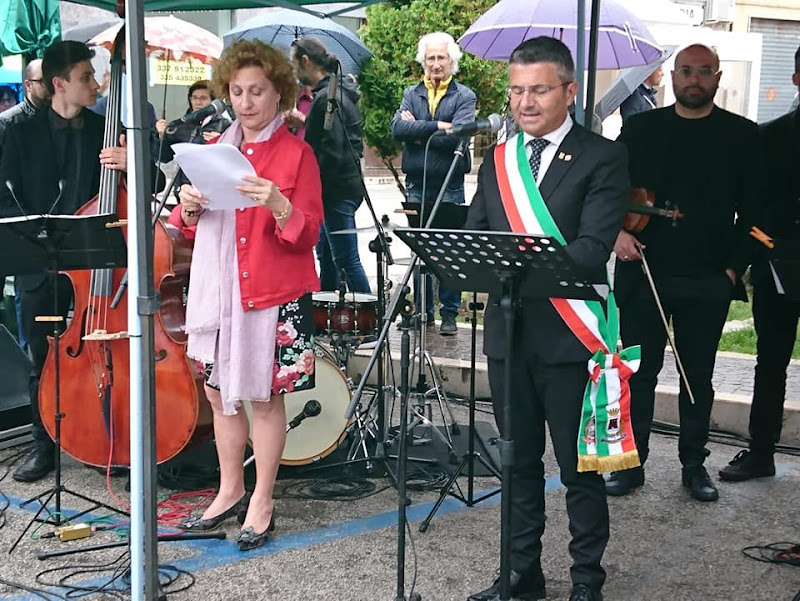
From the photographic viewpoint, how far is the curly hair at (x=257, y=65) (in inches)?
148

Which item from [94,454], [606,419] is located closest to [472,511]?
[606,419]

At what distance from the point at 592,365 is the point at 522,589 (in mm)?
851

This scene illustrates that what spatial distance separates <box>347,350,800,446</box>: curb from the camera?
209 inches

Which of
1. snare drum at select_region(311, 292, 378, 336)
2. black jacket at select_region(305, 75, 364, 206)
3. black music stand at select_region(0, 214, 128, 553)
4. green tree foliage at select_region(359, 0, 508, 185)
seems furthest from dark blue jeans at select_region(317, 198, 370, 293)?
green tree foliage at select_region(359, 0, 508, 185)

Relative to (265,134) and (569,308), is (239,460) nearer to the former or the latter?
(265,134)

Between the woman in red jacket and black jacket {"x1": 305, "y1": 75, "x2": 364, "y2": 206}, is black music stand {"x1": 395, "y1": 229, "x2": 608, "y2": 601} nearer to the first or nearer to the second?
the woman in red jacket

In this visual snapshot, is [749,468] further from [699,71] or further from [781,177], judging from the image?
[699,71]

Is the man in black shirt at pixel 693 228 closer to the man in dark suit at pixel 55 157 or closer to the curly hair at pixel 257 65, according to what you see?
the curly hair at pixel 257 65

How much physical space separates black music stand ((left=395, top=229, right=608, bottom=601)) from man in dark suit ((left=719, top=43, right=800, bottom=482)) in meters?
1.85

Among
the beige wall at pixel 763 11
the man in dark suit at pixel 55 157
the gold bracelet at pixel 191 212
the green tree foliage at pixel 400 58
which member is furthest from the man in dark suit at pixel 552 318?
the beige wall at pixel 763 11

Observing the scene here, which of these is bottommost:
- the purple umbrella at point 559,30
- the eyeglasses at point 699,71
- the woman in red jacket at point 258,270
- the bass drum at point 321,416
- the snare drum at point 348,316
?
the bass drum at point 321,416

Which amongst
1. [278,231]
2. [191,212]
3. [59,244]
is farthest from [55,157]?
[278,231]

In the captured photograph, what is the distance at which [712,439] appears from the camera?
216 inches

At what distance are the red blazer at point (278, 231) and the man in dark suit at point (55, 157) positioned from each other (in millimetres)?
1086
